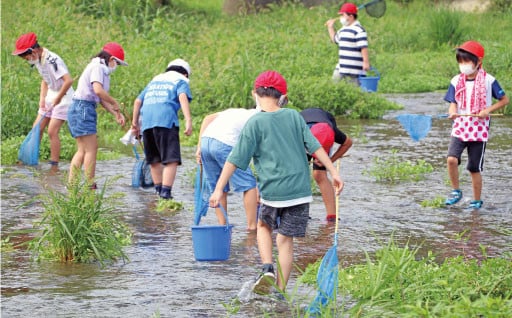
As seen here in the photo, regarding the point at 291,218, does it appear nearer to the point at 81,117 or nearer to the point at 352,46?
the point at 81,117

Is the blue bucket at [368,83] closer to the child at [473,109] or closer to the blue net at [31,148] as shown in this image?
the blue net at [31,148]

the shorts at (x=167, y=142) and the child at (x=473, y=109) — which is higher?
the child at (x=473, y=109)

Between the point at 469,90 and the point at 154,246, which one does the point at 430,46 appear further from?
the point at 154,246

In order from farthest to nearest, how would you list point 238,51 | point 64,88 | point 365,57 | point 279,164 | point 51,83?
point 238,51, point 365,57, point 51,83, point 64,88, point 279,164

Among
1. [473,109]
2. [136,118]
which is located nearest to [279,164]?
[473,109]

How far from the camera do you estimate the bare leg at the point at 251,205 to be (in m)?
8.65

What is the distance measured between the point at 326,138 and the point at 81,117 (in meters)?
3.10

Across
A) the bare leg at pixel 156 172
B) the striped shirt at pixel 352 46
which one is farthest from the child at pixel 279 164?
the striped shirt at pixel 352 46

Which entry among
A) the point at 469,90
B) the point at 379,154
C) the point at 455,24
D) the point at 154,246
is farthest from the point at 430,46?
the point at 154,246

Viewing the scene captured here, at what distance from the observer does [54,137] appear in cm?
1216

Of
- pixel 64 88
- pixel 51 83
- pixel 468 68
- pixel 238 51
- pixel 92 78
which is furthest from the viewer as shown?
pixel 238 51

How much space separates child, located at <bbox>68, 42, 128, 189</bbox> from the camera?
10.3 m

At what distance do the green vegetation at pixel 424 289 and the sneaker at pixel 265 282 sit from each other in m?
0.45

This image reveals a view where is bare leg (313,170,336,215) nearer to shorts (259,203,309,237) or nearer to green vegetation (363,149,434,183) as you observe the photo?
green vegetation (363,149,434,183)
